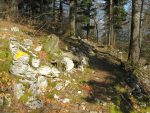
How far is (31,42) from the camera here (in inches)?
601

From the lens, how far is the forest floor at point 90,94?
12.2m

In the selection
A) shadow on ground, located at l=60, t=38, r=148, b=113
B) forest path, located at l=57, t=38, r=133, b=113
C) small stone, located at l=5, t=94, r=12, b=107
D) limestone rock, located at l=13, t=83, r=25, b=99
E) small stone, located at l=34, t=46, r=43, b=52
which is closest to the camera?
small stone, located at l=5, t=94, r=12, b=107

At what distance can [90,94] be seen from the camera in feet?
44.2

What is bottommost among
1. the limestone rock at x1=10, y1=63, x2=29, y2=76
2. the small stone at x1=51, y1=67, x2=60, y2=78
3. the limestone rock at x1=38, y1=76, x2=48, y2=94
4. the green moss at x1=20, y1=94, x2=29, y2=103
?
the green moss at x1=20, y1=94, x2=29, y2=103

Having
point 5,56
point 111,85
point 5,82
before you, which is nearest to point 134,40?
point 111,85

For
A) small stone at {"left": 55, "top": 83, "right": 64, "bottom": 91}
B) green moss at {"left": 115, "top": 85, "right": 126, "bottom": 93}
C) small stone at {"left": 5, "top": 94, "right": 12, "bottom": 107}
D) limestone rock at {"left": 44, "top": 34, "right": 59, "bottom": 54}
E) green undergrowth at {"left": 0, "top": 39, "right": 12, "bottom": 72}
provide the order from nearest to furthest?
small stone at {"left": 5, "top": 94, "right": 12, "bottom": 107}, green undergrowth at {"left": 0, "top": 39, "right": 12, "bottom": 72}, small stone at {"left": 55, "top": 83, "right": 64, "bottom": 91}, green moss at {"left": 115, "top": 85, "right": 126, "bottom": 93}, limestone rock at {"left": 44, "top": 34, "right": 59, "bottom": 54}

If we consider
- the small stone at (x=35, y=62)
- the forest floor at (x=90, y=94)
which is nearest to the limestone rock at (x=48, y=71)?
the small stone at (x=35, y=62)

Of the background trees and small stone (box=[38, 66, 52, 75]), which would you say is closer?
small stone (box=[38, 66, 52, 75])

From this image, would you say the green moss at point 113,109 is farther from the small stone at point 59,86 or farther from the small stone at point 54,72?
the small stone at point 54,72

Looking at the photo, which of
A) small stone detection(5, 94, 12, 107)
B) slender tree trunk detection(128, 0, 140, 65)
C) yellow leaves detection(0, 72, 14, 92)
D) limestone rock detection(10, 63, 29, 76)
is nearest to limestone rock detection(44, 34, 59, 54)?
limestone rock detection(10, 63, 29, 76)

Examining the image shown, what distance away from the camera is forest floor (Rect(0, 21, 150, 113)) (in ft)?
40.0

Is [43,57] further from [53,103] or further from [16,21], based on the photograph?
[16,21]

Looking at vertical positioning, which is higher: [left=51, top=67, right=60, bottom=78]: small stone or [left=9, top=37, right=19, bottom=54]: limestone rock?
[left=9, top=37, right=19, bottom=54]: limestone rock

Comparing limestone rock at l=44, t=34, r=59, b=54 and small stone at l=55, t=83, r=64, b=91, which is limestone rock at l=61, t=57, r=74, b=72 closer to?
limestone rock at l=44, t=34, r=59, b=54
